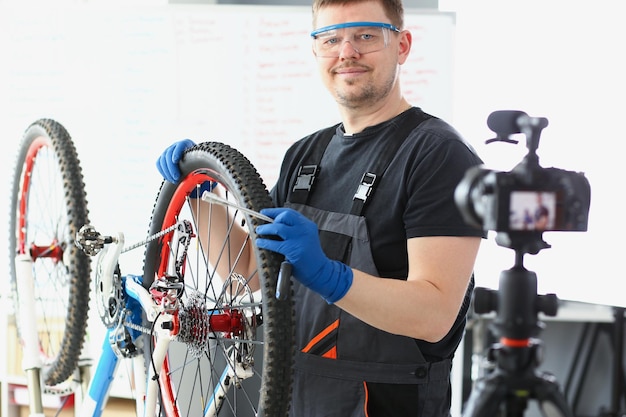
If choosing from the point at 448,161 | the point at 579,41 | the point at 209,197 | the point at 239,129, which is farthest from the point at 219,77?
the point at 209,197

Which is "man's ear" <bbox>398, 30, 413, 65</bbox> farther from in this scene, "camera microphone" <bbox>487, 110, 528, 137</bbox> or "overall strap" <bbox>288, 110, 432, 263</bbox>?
"camera microphone" <bbox>487, 110, 528, 137</bbox>

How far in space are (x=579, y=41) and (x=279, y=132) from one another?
3.53ft

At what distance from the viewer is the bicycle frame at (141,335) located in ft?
4.37

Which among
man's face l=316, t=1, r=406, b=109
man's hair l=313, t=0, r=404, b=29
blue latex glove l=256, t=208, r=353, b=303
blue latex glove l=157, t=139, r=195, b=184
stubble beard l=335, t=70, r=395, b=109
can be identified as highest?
man's hair l=313, t=0, r=404, b=29

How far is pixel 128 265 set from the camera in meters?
3.12

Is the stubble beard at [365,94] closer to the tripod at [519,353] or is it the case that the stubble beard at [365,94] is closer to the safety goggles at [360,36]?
the safety goggles at [360,36]

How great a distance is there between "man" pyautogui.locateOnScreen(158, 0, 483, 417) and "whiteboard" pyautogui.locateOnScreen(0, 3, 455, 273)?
129 centimetres

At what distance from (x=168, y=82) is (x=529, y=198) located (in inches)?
94.9

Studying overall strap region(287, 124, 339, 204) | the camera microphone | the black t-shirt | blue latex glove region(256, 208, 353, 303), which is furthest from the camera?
overall strap region(287, 124, 339, 204)

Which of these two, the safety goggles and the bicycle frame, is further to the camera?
the safety goggles

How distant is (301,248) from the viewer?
118 centimetres

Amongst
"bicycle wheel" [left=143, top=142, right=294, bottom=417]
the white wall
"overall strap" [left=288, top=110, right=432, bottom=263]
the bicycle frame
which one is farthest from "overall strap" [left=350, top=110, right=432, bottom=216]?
the white wall

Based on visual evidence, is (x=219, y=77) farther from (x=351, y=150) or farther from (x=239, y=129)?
(x=351, y=150)

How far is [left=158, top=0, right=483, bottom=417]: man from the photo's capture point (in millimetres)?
1425
